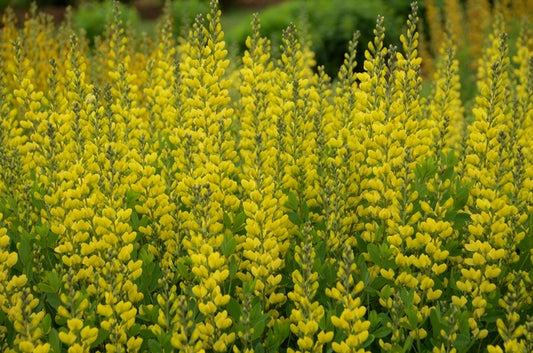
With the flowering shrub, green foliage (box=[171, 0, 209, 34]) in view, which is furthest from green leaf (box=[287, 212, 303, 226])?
green foliage (box=[171, 0, 209, 34])

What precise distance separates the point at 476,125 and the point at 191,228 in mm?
1203

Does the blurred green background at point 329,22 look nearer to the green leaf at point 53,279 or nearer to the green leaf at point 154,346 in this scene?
the green leaf at point 53,279

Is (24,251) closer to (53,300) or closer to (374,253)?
(53,300)

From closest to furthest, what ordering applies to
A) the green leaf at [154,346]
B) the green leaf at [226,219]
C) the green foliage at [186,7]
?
the green leaf at [154,346] → the green leaf at [226,219] → the green foliage at [186,7]

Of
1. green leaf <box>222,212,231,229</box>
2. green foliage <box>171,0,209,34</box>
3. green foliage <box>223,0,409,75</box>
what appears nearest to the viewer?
green leaf <box>222,212,231,229</box>

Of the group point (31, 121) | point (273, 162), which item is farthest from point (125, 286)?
point (31, 121)

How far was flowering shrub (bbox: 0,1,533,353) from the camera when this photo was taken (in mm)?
2258

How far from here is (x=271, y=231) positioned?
8.05 feet

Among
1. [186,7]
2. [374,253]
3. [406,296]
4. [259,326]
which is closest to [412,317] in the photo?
[406,296]

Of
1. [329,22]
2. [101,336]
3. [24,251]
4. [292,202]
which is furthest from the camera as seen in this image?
[329,22]

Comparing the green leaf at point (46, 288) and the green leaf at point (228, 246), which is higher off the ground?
the green leaf at point (228, 246)

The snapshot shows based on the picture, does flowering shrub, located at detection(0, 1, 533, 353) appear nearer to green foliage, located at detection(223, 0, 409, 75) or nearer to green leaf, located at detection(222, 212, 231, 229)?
green leaf, located at detection(222, 212, 231, 229)

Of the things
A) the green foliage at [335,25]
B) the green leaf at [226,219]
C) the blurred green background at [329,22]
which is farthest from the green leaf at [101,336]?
the green foliage at [335,25]

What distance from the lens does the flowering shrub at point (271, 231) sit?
226cm
